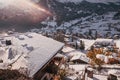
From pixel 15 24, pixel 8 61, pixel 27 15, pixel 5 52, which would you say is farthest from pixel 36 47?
pixel 27 15

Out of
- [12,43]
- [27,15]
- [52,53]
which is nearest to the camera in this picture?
[52,53]

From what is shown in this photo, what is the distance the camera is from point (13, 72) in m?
19.2

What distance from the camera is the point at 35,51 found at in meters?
29.3

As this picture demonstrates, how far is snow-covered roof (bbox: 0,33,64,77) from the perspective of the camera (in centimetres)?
2437

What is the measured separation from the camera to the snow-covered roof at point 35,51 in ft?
80.0

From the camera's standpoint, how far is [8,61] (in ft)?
81.9

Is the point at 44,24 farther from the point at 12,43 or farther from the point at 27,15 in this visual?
the point at 12,43

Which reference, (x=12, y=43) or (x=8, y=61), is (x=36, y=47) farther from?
(x=8, y=61)

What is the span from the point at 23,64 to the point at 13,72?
5.00 meters

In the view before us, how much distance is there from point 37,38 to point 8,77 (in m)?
18.6

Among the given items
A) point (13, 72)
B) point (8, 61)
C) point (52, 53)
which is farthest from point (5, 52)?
point (13, 72)

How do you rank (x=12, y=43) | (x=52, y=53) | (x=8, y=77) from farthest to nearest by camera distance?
(x=12, y=43) < (x=52, y=53) < (x=8, y=77)

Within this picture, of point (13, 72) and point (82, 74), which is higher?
point (13, 72)

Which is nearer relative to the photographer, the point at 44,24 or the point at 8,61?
the point at 8,61
